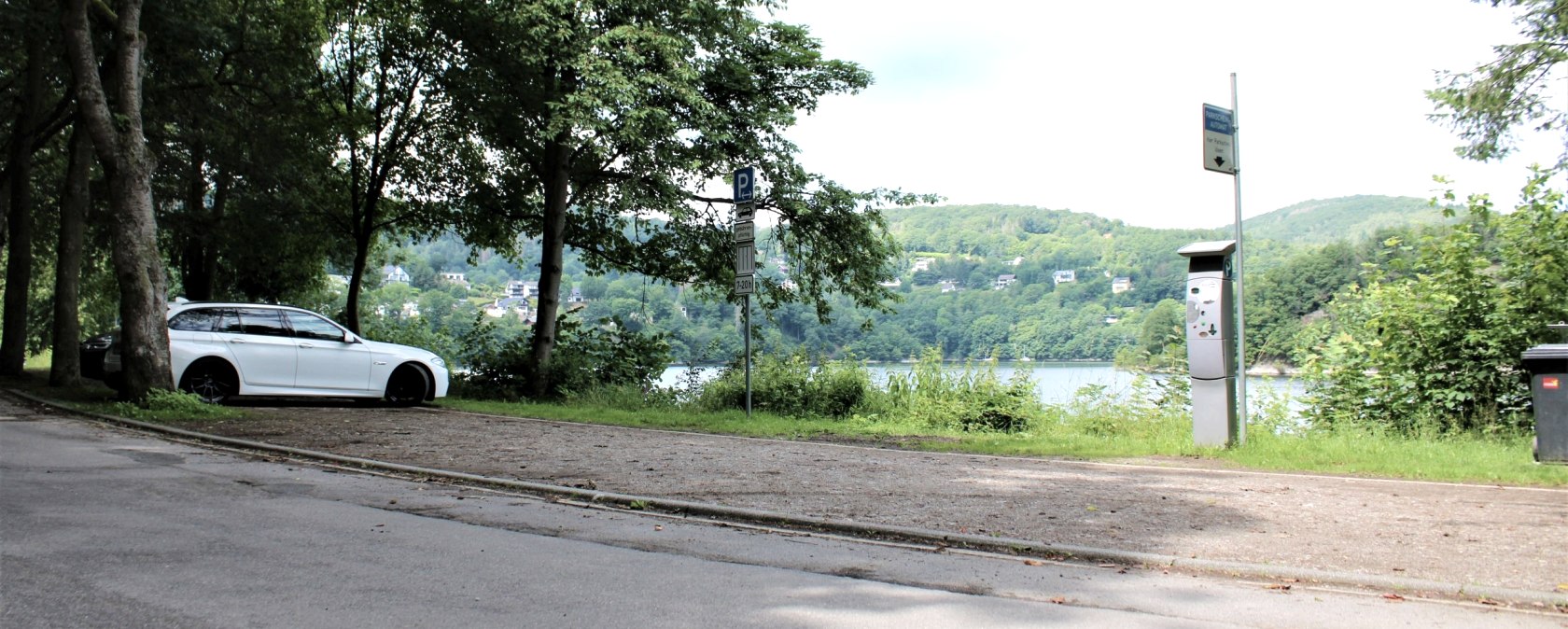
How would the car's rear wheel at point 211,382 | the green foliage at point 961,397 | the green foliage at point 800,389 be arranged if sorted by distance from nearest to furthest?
the green foliage at point 961,397 < the car's rear wheel at point 211,382 < the green foliage at point 800,389

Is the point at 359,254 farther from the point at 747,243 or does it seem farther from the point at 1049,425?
the point at 1049,425

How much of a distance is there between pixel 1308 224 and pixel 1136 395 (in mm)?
29634

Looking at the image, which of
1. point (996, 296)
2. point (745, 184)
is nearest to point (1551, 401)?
point (745, 184)

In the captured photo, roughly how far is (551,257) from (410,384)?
16.6 feet

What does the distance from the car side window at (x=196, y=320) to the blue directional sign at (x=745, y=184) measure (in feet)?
27.1

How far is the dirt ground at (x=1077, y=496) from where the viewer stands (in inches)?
228

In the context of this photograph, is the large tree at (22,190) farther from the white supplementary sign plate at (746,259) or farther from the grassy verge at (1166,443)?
the white supplementary sign plate at (746,259)

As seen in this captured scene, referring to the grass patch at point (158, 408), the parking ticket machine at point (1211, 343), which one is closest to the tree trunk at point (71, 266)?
the grass patch at point (158, 408)

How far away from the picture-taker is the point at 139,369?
46.6 ft

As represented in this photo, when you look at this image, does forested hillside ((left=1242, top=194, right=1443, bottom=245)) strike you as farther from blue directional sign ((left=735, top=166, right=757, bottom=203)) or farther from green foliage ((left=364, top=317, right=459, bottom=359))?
green foliage ((left=364, top=317, right=459, bottom=359))

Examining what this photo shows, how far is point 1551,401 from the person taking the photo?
947 centimetres

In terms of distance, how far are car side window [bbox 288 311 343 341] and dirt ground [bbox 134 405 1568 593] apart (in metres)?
3.99

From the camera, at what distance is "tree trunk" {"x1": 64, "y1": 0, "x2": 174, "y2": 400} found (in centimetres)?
1425

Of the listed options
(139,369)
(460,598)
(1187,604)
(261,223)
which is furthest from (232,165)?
(1187,604)
